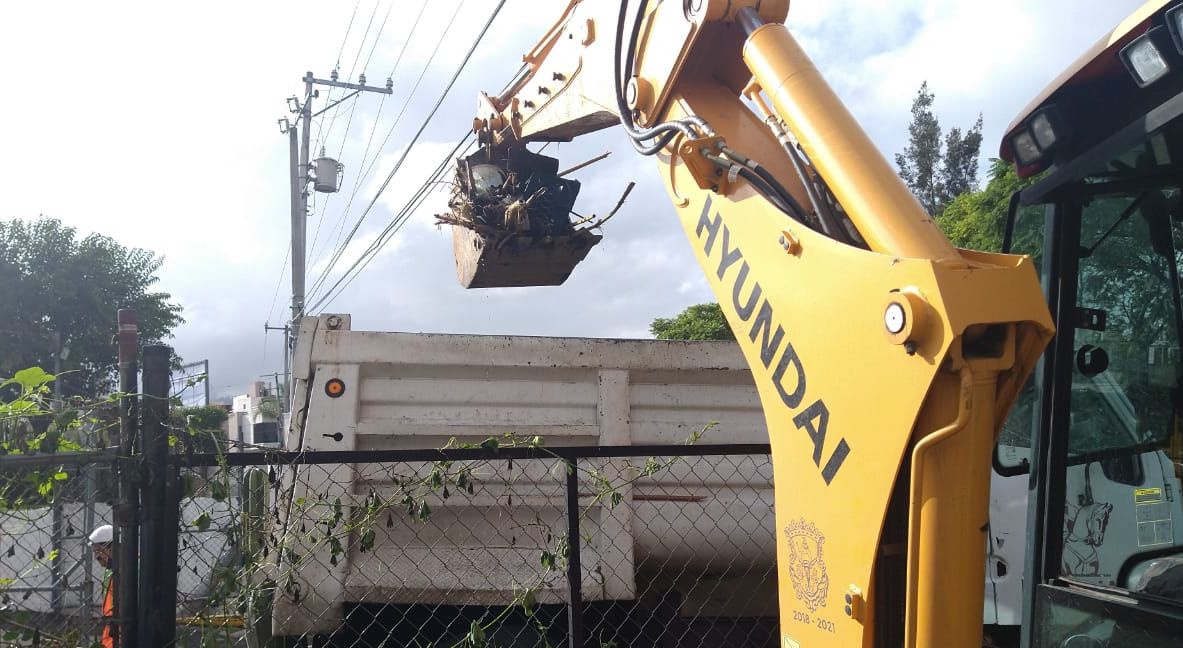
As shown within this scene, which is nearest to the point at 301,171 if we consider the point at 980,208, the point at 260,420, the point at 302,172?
the point at 302,172

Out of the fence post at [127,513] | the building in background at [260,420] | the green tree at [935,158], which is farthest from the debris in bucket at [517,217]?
the green tree at [935,158]

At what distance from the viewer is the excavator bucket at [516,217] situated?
4.22 meters

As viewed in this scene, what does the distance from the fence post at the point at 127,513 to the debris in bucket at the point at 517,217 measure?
2.06 meters

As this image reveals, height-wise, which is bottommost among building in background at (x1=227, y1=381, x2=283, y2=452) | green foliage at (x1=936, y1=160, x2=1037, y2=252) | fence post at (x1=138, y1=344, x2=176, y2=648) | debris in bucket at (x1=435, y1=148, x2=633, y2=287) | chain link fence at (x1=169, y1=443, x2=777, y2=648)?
building in background at (x1=227, y1=381, x2=283, y2=452)

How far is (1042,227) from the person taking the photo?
2514 millimetres

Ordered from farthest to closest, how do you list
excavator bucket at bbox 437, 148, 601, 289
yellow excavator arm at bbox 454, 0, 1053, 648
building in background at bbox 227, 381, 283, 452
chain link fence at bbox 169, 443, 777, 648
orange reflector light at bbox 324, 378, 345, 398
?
building in background at bbox 227, 381, 283, 452 < excavator bucket at bbox 437, 148, 601, 289 < orange reflector light at bbox 324, 378, 345, 398 < chain link fence at bbox 169, 443, 777, 648 < yellow excavator arm at bbox 454, 0, 1053, 648

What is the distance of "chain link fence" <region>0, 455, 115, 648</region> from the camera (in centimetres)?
219

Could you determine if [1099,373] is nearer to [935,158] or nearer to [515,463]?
[515,463]

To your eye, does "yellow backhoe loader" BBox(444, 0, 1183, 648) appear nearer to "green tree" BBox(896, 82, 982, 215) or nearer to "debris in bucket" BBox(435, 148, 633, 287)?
"debris in bucket" BBox(435, 148, 633, 287)

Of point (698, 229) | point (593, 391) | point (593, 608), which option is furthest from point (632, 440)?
point (698, 229)

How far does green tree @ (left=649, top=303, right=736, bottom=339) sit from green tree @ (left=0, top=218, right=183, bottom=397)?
699 inches

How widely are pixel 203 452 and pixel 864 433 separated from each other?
6.14 feet

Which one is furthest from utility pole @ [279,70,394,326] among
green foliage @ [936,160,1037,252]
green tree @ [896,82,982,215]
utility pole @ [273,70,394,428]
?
green tree @ [896,82,982,215]

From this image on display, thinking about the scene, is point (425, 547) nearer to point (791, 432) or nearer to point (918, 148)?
point (791, 432)
